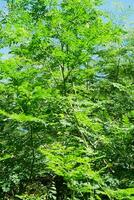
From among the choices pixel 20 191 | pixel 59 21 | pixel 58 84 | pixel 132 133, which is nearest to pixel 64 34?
pixel 59 21

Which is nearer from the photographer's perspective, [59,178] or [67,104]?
[67,104]

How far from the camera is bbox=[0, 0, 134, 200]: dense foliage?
847cm

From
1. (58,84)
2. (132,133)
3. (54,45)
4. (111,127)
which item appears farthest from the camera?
(58,84)

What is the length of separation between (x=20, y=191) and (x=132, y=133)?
3119 millimetres

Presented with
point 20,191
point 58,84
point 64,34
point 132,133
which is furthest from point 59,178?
point 64,34

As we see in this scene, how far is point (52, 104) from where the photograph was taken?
913cm

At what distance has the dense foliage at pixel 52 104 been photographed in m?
8.47

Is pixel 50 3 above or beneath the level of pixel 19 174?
above

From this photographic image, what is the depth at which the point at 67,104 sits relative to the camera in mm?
9148

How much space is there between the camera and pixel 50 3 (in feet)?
32.1

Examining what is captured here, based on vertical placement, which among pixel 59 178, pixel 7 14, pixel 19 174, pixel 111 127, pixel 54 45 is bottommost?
pixel 59 178

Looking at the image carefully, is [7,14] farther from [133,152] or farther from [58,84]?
[133,152]

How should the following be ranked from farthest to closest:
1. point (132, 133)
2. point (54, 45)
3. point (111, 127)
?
1. point (54, 45)
2. point (111, 127)
3. point (132, 133)

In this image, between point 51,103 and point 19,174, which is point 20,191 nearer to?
point 19,174
